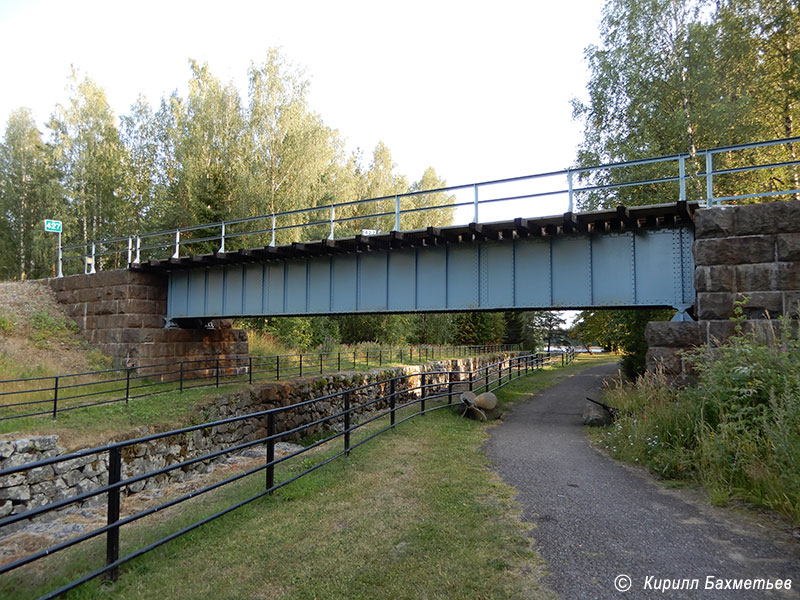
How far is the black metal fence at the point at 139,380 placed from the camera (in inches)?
447

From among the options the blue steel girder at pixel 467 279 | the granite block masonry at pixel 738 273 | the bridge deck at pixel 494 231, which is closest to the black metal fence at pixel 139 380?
the blue steel girder at pixel 467 279

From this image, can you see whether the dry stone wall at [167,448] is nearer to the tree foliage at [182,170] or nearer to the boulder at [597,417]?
the boulder at [597,417]

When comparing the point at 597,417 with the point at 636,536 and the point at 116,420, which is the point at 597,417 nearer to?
the point at 636,536

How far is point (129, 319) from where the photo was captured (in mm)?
17594

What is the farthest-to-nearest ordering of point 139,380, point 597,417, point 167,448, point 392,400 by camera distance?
point 139,380, point 597,417, point 167,448, point 392,400

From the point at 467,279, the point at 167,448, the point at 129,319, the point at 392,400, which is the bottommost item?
the point at 167,448

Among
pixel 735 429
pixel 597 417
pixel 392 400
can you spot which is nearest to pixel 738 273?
pixel 735 429

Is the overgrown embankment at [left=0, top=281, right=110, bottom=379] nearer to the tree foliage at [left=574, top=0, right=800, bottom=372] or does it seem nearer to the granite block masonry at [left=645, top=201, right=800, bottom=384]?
the granite block masonry at [left=645, top=201, right=800, bottom=384]

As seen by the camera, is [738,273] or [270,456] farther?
[738,273]

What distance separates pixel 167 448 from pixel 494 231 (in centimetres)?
965

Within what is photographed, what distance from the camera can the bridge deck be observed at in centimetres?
1035

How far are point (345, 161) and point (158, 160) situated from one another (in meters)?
14.4

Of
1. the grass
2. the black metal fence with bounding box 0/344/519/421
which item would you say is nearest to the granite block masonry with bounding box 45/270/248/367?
the black metal fence with bounding box 0/344/519/421
